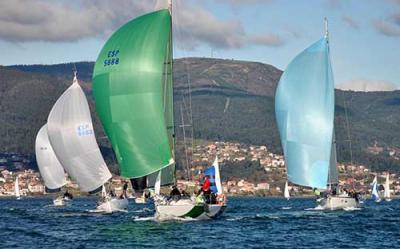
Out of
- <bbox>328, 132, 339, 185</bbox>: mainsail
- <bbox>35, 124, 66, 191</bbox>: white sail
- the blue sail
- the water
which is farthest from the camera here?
<bbox>35, 124, 66, 191</bbox>: white sail

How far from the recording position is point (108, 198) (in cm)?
8325

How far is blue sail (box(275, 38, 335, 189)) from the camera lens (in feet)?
259

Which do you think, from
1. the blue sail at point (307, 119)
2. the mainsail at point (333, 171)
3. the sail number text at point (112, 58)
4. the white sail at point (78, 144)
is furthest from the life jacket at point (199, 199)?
the mainsail at point (333, 171)

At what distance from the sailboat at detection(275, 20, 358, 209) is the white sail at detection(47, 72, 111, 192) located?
16.3 m

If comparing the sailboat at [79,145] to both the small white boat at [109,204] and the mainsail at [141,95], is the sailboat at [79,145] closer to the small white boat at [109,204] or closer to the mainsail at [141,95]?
the small white boat at [109,204]

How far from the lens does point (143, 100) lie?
60.9 meters

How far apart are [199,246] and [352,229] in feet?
Answer: 53.8

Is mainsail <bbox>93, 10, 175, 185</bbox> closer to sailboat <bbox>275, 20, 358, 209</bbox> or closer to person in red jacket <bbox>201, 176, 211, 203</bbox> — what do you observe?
person in red jacket <bbox>201, 176, 211, 203</bbox>

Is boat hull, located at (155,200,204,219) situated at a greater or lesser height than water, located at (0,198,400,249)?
greater

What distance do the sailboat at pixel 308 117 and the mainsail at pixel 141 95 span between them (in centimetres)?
1991

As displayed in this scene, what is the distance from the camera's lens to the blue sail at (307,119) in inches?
3113

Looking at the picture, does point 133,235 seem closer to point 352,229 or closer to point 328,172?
point 352,229

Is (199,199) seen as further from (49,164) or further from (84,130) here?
(49,164)

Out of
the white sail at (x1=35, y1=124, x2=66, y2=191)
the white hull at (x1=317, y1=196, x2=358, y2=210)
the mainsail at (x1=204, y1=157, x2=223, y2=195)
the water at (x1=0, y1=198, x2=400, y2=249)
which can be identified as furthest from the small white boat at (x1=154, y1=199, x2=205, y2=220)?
the white sail at (x1=35, y1=124, x2=66, y2=191)
